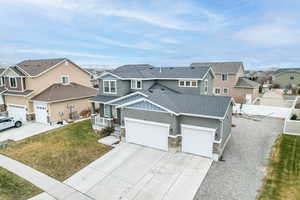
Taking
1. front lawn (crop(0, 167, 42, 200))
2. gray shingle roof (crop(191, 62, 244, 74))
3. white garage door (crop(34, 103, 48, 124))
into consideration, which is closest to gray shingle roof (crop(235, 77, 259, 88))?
gray shingle roof (crop(191, 62, 244, 74))

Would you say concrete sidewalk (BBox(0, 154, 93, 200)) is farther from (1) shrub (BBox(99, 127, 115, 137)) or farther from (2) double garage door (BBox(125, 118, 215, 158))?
(1) shrub (BBox(99, 127, 115, 137))

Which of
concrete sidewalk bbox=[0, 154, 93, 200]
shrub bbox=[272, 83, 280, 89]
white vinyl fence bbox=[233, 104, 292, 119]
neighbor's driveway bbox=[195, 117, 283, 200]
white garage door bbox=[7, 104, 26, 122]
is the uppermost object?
shrub bbox=[272, 83, 280, 89]

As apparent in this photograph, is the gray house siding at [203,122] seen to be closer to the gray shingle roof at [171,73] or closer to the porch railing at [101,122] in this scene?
the gray shingle roof at [171,73]

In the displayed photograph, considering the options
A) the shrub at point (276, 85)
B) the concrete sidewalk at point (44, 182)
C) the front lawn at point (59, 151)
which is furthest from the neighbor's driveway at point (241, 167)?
the shrub at point (276, 85)

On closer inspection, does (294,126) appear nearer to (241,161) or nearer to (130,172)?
(241,161)

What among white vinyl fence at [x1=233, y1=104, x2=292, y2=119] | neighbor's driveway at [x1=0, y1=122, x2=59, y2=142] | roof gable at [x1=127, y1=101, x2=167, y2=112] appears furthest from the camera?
white vinyl fence at [x1=233, y1=104, x2=292, y2=119]

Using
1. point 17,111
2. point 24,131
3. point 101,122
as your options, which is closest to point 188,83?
point 101,122
